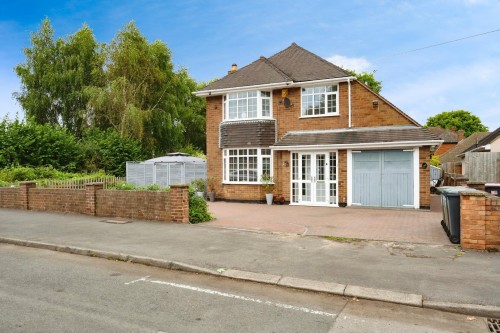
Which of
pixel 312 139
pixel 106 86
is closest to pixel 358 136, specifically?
pixel 312 139

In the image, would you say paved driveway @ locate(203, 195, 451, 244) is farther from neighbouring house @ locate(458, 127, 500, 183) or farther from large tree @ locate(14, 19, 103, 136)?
large tree @ locate(14, 19, 103, 136)

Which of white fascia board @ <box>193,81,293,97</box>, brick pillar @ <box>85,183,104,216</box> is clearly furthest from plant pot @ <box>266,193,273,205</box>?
brick pillar @ <box>85,183,104,216</box>

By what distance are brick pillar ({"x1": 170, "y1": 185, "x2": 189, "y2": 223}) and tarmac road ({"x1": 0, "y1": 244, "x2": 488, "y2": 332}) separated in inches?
175

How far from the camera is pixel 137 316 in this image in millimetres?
4312

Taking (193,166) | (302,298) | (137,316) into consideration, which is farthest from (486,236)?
(193,166)

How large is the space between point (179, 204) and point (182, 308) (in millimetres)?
6180

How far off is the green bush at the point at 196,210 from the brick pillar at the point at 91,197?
3.56 meters

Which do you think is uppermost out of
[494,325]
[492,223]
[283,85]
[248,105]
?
[283,85]

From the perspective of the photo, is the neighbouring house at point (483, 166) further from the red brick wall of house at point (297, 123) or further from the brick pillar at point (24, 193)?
the brick pillar at point (24, 193)

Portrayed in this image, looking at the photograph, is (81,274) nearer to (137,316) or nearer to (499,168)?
(137,316)

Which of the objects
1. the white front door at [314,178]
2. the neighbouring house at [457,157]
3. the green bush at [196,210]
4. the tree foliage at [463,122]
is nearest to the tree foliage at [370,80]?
the neighbouring house at [457,157]

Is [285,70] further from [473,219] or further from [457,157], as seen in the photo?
[457,157]

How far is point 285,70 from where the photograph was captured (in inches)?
720

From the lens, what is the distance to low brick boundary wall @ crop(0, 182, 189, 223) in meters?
10.7
